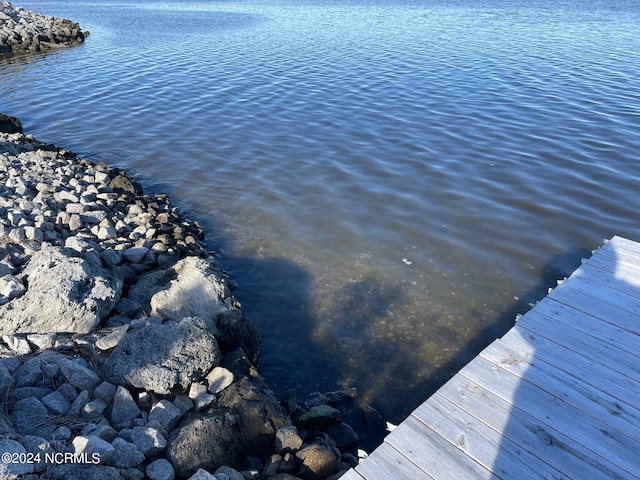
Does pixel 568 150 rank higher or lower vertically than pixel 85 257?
lower

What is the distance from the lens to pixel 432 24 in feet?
104

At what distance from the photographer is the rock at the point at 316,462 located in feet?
16.1

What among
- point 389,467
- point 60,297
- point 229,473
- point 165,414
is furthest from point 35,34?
point 389,467

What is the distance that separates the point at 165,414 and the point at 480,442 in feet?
10.4

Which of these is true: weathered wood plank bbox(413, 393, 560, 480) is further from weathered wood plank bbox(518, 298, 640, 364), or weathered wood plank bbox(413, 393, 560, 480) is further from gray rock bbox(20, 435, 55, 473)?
gray rock bbox(20, 435, 55, 473)

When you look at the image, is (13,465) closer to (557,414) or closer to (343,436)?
(343,436)

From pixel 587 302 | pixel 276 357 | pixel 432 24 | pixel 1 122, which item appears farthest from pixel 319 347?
pixel 432 24

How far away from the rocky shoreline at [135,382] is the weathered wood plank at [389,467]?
3.28 ft

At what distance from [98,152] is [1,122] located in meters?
3.45

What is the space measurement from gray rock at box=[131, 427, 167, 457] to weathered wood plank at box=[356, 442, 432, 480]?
197 cm

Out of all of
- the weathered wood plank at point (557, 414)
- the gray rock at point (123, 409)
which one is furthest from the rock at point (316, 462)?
the gray rock at point (123, 409)

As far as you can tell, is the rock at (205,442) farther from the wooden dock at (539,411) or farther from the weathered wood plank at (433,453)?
the weathered wood plank at (433,453)

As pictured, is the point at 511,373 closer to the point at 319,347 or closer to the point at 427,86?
the point at 319,347

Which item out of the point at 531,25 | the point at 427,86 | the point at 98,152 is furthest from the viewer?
the point at 531,25
